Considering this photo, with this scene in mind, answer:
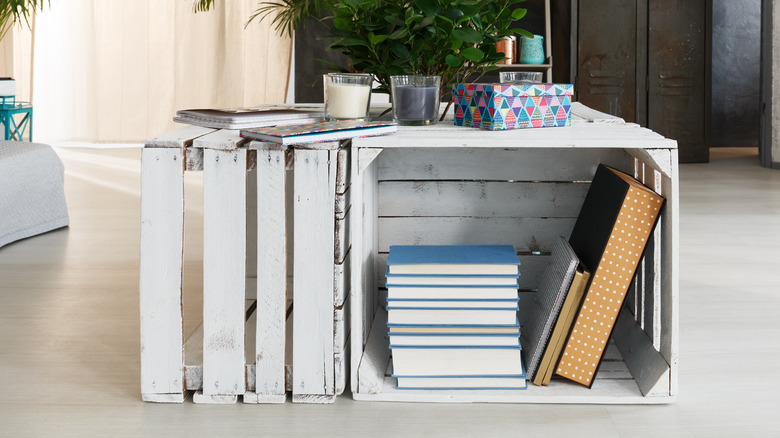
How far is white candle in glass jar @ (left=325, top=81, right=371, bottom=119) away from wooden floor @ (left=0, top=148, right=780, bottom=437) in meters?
0.55

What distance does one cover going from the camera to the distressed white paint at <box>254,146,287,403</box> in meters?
1.40

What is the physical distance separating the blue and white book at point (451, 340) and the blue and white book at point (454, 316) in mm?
24

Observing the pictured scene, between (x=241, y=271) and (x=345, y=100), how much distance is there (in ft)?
1.41

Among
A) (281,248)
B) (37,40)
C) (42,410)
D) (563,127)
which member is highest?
(37,40)

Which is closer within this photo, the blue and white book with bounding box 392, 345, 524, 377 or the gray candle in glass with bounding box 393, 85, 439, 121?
the blue and white book with bounding box 392, 345, 524, 377

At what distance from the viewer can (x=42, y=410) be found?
1434 mm

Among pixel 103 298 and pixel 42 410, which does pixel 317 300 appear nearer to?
pixel 42 410

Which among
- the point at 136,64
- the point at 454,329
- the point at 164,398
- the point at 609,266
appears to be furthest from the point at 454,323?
the point at 136,64

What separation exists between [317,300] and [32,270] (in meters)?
1.42

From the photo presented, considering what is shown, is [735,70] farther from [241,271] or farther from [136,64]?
[241,271]

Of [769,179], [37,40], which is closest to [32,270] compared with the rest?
[769,179]

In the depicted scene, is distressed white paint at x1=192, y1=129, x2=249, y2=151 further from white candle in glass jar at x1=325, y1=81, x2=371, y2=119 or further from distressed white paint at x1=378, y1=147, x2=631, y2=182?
distressed white paint at x1=378, y1=147, x2=631, y2=182

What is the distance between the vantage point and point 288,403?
1.46 m

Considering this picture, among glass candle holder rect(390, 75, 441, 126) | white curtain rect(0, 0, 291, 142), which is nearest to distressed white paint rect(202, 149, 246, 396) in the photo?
glass candle holder rect(390, 75, 441, 126)
